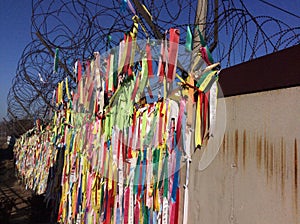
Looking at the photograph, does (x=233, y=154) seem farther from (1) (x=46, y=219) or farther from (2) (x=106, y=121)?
→ (1) (x=46, y=219)

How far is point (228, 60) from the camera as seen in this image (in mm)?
1544

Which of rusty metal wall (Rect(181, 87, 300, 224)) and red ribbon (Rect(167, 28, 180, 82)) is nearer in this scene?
rusty metal wall (Rect(181, 87, 300, 224))

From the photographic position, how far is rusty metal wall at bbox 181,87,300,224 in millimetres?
946

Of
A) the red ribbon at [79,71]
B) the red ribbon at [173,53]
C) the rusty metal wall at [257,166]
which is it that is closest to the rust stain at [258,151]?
the rusty metal wall at [257,166]

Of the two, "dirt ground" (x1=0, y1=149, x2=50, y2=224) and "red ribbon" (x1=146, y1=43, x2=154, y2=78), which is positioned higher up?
"red ribbon" (x1=146, y1=43, x2=154, y2=78)

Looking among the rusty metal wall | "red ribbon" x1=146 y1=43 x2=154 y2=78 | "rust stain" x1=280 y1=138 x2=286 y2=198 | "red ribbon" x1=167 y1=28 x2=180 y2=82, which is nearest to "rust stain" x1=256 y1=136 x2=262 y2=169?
the rusty metal wall

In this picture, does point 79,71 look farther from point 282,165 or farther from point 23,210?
point 23,210

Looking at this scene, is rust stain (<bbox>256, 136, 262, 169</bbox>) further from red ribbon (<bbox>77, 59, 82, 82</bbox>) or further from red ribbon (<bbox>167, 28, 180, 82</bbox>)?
red ribbon (<bbox>77, 59, 82, 82</bbox>)

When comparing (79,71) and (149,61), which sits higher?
(79,71)

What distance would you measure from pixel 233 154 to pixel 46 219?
4905 millimetres

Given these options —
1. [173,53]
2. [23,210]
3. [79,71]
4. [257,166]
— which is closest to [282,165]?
[257,166]

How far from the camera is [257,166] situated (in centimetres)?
109

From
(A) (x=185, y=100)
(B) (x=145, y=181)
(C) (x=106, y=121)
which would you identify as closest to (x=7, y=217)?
(C) (x=106, y=121)

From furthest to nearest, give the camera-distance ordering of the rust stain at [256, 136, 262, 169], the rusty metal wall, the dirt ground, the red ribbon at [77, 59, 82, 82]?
the dirt ground → the red ribbon at [77, 59, 82, 82] → the rust stain at [256, 136, 262, 169] → the rusty metal wall
